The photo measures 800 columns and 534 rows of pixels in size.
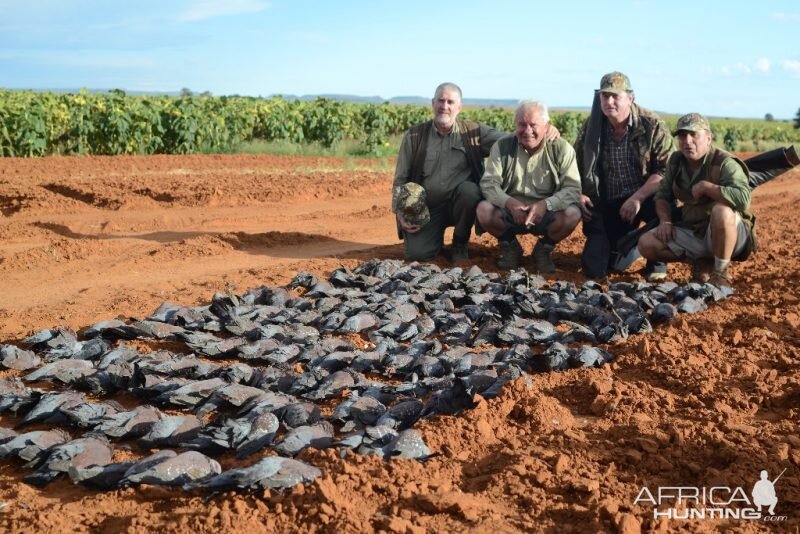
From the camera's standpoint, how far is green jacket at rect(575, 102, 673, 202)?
6.96 meters

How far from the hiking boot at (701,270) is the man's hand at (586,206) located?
1.03m

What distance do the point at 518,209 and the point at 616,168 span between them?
1.06m

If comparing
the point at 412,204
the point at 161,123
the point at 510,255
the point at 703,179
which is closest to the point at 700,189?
the point at 703,179

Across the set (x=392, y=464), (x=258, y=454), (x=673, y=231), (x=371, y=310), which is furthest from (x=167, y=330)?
(x=673, y=231)

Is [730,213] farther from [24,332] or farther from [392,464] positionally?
[24,332]

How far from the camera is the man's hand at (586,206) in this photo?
278 inches

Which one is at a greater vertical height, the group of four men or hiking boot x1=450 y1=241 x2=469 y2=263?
the group of four men

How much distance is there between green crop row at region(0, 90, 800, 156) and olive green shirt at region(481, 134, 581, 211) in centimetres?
1114

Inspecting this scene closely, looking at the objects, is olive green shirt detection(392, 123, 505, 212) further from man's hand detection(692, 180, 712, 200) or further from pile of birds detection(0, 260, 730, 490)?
man's hand detection(692, 180, 712, 200)

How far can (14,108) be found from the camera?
1509 cm

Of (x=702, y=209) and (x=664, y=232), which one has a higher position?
(x=702, y=209)

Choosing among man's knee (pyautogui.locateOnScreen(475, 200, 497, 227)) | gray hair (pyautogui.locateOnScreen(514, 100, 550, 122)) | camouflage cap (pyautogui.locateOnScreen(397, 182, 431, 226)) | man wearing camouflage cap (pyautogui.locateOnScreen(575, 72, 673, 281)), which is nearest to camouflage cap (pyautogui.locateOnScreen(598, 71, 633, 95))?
man wearing camouflage cap (pyautogui.locateOnScreen(575, 72, 673, 281))

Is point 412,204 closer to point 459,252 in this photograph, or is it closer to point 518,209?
point 459,252

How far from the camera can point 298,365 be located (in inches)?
185
